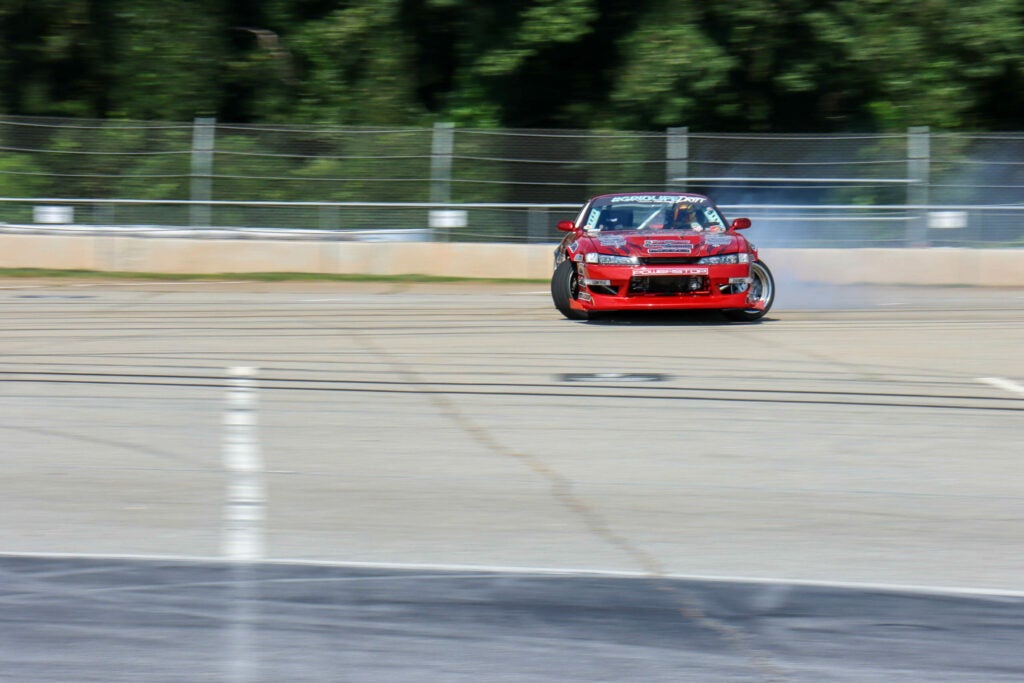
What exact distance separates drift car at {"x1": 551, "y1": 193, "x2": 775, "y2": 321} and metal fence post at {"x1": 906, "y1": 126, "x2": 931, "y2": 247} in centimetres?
762

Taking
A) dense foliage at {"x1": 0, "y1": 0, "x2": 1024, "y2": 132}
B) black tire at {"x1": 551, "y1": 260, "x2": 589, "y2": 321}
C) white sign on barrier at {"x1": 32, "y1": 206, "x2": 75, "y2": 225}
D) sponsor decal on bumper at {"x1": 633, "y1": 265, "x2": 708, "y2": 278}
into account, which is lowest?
black tire at {"x1": 551, "y1": 260, "x2": 589, "y2": 321}

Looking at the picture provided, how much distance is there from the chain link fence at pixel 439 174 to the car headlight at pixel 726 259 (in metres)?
8.32

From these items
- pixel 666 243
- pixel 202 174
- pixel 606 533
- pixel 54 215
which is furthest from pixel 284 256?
pixel 606 533

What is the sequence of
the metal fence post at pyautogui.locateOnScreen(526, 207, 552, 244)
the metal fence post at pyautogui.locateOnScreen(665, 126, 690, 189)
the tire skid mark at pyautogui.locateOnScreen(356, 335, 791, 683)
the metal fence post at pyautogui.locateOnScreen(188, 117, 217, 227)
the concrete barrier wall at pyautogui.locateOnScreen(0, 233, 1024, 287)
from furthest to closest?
the metal fence post at pyautogui.locateOnScreen(188, 117, 217, 227)
the metal fence post at pyautogui.locateOnScreen(665, 126, 690, 189)
the metal fence post at pyautogui.locateOnScreen(526, 207, 552, 244)
the concrete barrier wall at pyautogui.locateOnScreen(0, 233, 1024, 287)
the tire skid mark at pyautogui.locateOnScreen(356, 335, 791, 683)

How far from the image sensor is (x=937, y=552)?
571 cm

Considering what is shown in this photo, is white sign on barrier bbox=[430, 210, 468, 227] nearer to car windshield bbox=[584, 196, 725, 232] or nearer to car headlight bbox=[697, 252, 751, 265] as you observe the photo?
car windshield bbox=[584, 196, 725, 232]

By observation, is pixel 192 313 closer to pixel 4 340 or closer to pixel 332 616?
pixel 4 340

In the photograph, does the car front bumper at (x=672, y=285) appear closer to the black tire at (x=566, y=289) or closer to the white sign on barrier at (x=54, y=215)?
the black tire at (x=566, y=289)

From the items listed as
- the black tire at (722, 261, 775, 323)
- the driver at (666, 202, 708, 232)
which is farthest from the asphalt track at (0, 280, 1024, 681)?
the driver at (666, 202, 708, 232)

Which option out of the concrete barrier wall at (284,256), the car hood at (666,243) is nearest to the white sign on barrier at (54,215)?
the concrete barrier wall at (284,256)

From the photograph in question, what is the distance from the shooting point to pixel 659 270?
44.6 feet

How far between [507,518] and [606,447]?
172 cm

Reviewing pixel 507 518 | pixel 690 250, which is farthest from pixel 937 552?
pixel 690 250

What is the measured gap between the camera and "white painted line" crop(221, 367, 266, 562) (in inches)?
224
